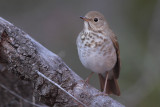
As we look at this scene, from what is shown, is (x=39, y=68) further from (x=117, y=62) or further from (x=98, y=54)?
(x=117, y=62)

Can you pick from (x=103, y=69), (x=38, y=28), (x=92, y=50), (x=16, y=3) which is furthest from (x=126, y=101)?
(x=16, y=3)

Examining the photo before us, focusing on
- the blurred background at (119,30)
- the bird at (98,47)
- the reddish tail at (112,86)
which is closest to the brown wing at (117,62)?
the bird at (98,47)

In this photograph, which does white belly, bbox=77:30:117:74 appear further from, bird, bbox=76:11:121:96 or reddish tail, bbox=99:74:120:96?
reddish tail, bbox=99:74:120:96

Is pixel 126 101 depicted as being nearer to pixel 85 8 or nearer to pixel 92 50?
pixel 92 50

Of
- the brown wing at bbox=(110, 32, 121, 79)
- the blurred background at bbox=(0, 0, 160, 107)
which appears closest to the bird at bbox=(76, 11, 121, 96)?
the brown wing at bbox=(110, 32, 121, 79)

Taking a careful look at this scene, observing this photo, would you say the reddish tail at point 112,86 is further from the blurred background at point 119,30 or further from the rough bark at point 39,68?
the rough bark at point 39,68
